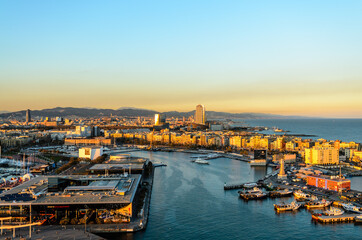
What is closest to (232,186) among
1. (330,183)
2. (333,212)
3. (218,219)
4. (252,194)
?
(252,194)

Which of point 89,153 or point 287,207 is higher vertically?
point 89,153

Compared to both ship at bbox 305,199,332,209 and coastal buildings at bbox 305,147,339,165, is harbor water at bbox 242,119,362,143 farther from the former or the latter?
ship at bbox 305,199,332,209

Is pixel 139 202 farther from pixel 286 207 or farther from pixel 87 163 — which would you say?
pixel 87 163

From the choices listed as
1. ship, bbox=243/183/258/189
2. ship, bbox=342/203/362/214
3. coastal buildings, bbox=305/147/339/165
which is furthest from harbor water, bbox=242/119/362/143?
ship, bbox=342/203/362/214

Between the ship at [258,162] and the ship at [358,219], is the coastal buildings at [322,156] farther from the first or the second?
the ship at [358,219]

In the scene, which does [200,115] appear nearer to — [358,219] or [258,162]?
[258,162]

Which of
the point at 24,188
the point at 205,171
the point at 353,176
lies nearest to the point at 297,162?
the point at 353,176
